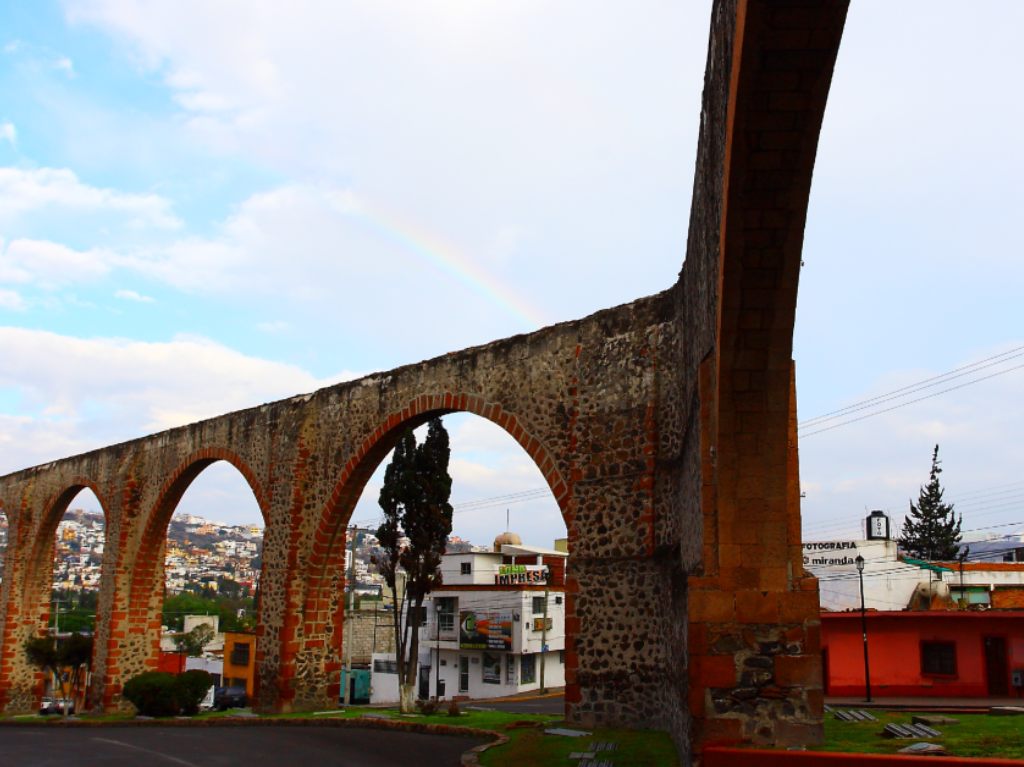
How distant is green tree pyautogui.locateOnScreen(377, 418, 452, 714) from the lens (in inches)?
522

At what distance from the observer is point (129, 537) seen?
18.2 metres

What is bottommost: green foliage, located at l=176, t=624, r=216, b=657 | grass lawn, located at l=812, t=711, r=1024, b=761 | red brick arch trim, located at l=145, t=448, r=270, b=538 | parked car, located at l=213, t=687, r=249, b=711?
parked car, located at l=213, t=687, r=249, b=711

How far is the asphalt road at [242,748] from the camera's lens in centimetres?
859

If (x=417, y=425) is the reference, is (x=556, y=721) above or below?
below

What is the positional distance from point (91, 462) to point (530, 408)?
13673 mm

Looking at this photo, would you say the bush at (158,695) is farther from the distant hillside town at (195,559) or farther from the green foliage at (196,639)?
the distant hillside town at (195,559)

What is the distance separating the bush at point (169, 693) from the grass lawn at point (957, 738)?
9.71 meters

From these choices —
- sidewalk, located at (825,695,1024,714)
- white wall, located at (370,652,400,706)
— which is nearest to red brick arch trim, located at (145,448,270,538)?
sidewalk, located at (825,695,1024,714)

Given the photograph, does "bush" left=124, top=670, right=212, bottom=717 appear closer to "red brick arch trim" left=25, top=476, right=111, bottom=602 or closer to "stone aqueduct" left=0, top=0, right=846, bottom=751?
"stone aqueduct" left=0, top=0, right=846, bottom=751

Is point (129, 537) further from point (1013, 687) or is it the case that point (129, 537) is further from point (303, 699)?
point (1013, 687)

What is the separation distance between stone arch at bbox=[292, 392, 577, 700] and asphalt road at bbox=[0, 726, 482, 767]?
188 centimetres

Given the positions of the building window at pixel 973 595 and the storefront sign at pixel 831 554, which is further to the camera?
the storefront sign at pixel 831 554

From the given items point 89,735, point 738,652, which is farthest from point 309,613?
point 738,652

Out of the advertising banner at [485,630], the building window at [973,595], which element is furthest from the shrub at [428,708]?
the advertising banner at [485,630]
